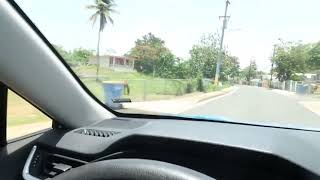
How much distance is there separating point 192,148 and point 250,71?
Answer: 3.50ft

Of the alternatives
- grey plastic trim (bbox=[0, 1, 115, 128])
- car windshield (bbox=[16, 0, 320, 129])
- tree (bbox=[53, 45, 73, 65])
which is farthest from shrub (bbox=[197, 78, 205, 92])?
tree (bbox=[53, 45, 73, 65])

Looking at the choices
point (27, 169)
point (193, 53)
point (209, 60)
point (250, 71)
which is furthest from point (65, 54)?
point (250, 71)

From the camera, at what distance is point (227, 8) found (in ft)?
10.5

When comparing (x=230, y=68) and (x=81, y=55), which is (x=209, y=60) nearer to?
(x=230, y=68)

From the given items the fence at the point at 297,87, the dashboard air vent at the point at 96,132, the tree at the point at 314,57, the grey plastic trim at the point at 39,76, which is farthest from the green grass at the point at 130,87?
the tree at the point at 314,57

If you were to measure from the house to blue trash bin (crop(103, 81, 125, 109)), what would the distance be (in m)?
0.13

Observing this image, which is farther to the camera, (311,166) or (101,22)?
(101,22)

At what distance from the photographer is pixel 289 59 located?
309 centimetres

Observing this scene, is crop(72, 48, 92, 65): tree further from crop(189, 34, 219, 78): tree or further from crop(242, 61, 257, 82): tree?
crop(242, 61, 257, 82): tree

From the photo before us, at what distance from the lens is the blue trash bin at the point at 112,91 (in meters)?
3.53

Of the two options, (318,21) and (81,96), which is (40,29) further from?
(318,21)

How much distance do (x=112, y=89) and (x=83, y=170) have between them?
1.18m

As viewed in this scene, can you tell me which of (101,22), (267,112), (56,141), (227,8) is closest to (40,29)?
(101,22)

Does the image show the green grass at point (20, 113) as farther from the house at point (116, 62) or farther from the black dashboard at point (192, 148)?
the house at point (116, 62)
